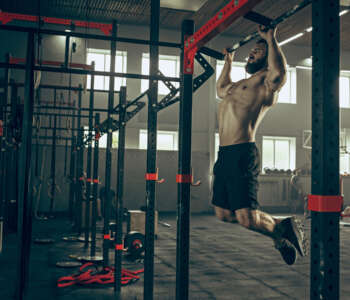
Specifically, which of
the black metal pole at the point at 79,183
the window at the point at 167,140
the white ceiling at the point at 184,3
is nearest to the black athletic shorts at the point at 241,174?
the white ceiling at the point at 184,3

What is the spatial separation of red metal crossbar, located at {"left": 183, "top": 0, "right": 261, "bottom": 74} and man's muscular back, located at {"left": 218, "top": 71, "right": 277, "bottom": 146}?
0.32 metres

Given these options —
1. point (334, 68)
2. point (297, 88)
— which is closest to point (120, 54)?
point (297, 88)

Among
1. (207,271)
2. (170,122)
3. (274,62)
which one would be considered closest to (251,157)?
(274,62)

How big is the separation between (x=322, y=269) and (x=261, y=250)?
17.2 ft

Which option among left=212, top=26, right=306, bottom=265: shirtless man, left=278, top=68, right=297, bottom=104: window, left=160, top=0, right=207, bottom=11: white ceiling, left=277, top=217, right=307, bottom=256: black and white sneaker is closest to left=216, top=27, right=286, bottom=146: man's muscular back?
left=212, top=26, right=306, bottom=265: shirtless man

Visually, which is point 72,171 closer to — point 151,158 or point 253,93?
point 151,158

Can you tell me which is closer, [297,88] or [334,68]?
[334,68]

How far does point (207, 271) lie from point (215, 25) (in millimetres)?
3572

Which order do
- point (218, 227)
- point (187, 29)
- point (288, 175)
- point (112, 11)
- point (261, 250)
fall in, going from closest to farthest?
1. point (187, 29)
2. point (261, 250)
3. point (218, 227)
4. point (112, 11)
5. point (288, 175)

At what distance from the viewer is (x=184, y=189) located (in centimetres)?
263

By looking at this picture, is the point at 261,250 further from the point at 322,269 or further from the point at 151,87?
the point at 322,269

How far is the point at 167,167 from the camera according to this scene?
1199 cm

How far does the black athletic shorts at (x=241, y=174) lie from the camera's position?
233cm

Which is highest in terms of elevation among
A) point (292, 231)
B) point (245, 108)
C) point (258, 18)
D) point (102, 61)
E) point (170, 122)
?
point (102, 61)
